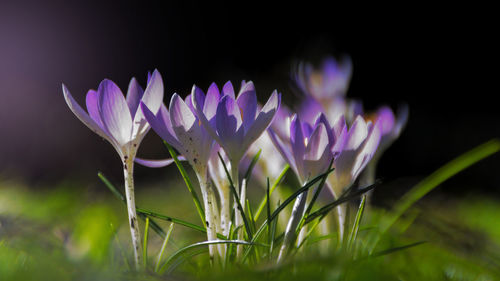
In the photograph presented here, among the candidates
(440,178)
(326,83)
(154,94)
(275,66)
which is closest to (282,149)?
(154,94)

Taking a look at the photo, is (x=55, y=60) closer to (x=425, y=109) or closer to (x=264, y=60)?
(x=264, y=60)

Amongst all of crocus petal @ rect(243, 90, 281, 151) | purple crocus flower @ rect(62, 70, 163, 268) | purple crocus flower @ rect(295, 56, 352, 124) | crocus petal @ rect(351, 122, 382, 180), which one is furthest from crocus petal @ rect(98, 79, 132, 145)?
purple crocus flower @ rect(295, 56, 352, 124)

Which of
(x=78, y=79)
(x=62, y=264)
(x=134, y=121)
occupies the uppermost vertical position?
(x=78, y=79)

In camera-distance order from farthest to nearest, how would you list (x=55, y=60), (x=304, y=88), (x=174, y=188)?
(x=55, y=60) → (x=174, y=188) → (x=304, y=88)

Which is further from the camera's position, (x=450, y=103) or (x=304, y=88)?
(x=450, y=103)

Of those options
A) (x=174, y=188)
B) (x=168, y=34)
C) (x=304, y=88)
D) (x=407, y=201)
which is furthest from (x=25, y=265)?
(x=168, y=34)

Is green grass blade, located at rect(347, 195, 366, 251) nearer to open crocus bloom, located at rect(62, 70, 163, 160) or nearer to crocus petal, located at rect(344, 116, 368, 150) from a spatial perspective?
crocus petal, located at rect(344, 116, 368, 150)

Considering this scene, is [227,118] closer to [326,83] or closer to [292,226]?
[292,226]
